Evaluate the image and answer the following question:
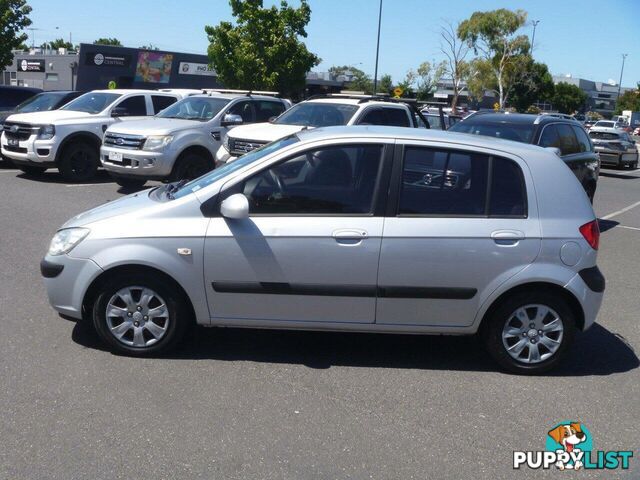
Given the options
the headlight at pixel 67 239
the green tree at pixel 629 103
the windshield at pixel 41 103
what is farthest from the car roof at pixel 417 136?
the green tree at pixel 629 103

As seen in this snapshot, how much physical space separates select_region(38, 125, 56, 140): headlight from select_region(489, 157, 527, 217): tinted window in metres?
11.0

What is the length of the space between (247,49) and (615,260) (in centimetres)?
2862

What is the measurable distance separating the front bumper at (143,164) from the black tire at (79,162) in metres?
1.96

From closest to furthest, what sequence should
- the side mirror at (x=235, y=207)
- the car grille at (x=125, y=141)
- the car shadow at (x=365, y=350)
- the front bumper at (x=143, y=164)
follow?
the side mirror at (x=235, y=207) < the car shadow at (x=365, y=350) < the front bumper at (x=143, y=164) < the car grille at (x=125, y=141)

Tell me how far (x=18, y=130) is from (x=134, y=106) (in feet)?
8.03

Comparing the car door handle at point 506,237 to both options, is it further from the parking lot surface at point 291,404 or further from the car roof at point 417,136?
the parking lot surface at point 291,404

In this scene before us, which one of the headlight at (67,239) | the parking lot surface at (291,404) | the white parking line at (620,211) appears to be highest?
the headlight at (67,239)

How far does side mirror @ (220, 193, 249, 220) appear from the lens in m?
4.96

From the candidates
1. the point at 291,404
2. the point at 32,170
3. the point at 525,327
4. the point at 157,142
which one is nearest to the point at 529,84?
the point at 32,170

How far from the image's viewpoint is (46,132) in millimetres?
14070

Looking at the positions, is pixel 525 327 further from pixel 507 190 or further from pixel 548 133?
pixel 548 133

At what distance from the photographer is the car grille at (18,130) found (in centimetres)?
1424

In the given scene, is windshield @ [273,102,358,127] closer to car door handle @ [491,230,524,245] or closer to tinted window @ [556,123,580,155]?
tinted window @ [556,123,580,155]

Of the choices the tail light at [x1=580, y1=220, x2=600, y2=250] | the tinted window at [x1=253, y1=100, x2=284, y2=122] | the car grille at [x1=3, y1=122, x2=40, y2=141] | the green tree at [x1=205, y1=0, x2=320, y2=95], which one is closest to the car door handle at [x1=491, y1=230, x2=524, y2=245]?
the tail light at [x1=580, y1=220, x2=600, y2=250]
